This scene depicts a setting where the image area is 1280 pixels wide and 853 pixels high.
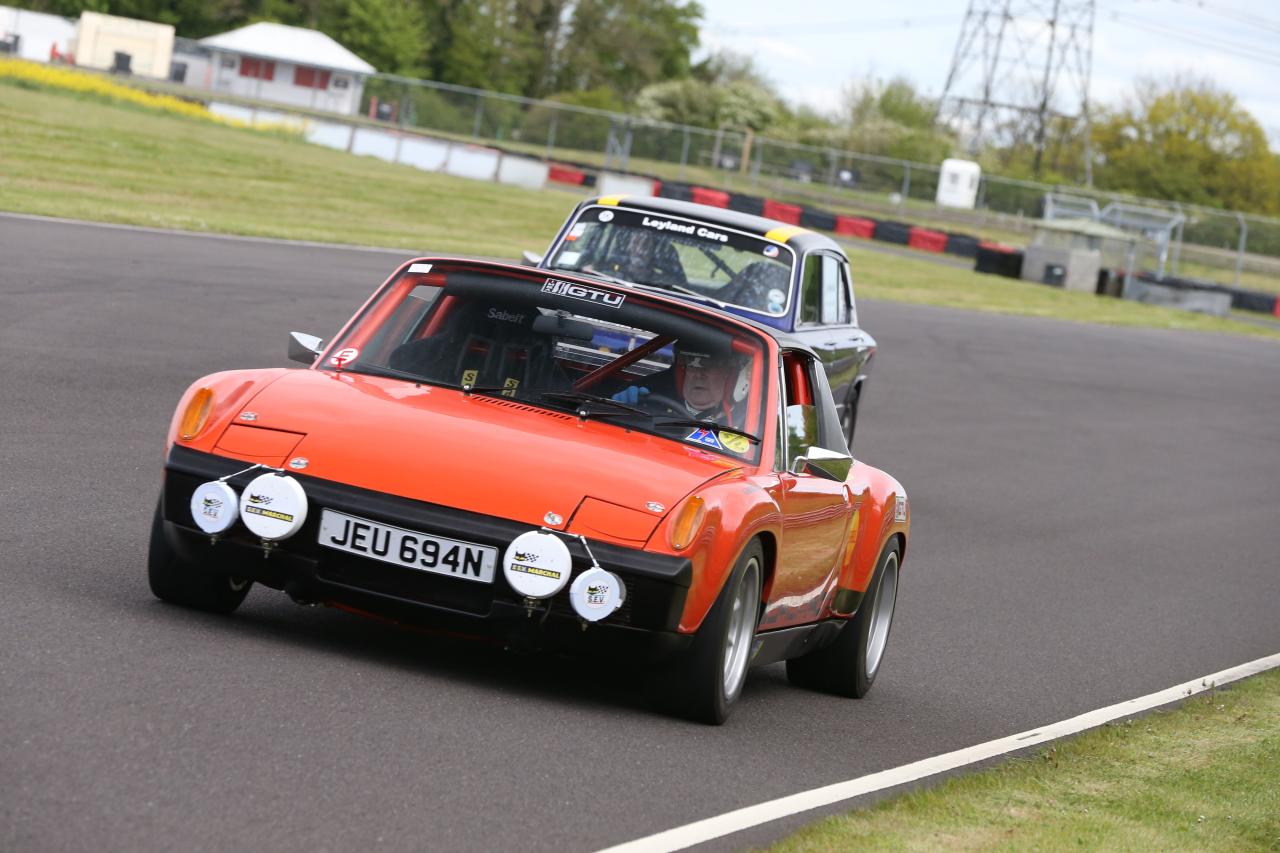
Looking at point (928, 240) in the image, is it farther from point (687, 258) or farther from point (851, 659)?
point (851, 659)

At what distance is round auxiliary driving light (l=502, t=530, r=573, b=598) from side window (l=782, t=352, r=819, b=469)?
58.8 inches

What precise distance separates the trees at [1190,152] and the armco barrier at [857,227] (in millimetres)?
50627

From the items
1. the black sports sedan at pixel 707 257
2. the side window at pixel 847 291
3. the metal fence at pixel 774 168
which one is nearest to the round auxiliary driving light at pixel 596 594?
the black sports sedan at pixel 707 257

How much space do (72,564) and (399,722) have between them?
2166 mm

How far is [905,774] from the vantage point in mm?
6277

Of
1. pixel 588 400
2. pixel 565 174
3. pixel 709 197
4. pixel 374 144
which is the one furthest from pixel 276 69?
pixel 588 400

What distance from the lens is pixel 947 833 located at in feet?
17.7

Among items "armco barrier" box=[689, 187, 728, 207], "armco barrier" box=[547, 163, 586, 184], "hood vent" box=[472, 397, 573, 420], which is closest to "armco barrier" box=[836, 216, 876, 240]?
"armco barrier" box=[689, 187, 728, 207]

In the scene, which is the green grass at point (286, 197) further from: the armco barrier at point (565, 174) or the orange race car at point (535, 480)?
the orange race car at point (535, 480)

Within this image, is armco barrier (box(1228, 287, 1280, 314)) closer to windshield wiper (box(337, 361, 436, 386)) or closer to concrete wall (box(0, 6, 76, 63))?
windshield wiper (box(337, 361, 436, 386))

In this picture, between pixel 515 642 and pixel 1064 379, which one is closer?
pixel 515 642

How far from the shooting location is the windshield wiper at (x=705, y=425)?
669 centimetres

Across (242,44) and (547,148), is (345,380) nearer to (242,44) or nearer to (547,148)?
(547,148)

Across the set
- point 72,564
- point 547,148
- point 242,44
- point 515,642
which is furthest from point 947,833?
point 242,44
